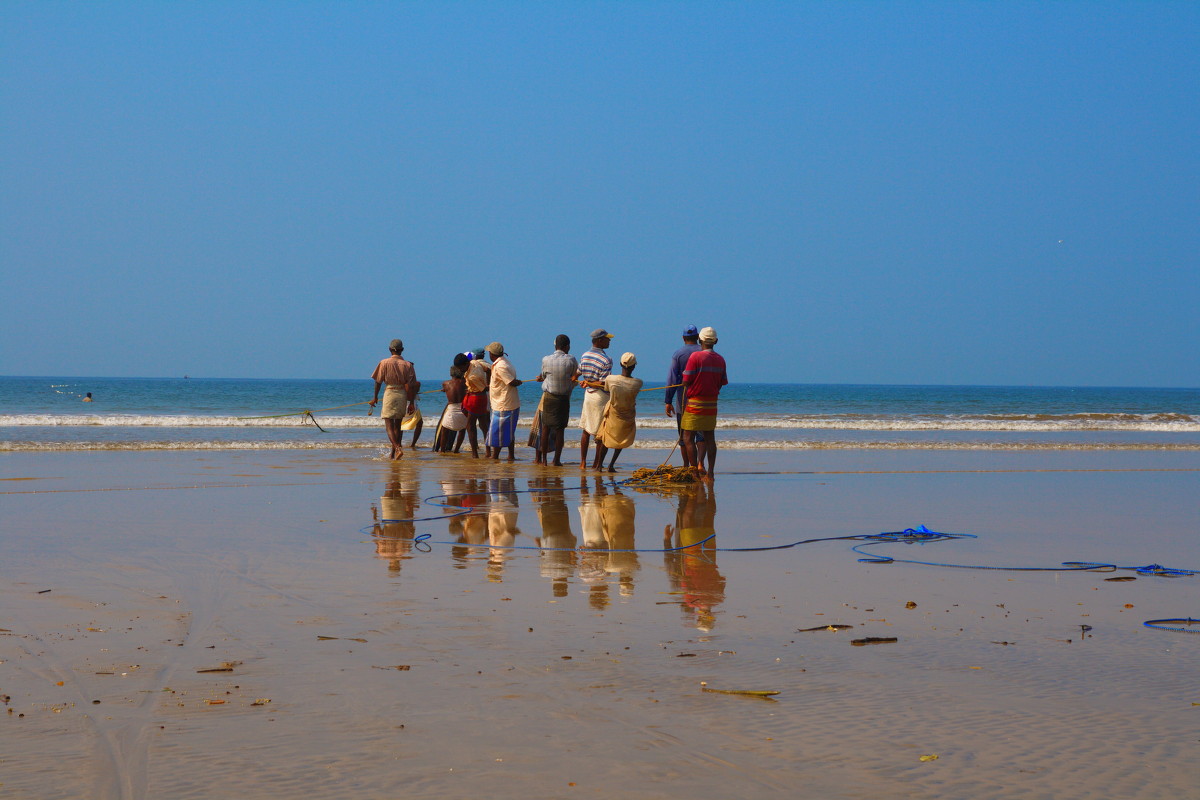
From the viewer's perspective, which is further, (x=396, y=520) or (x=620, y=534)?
(x=396, y=520)

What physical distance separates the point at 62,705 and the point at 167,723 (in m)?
0.45

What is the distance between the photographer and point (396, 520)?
774cm

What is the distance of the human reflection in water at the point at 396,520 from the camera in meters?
6.26

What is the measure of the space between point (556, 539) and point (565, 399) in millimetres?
5791

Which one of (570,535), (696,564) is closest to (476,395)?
(570,535)

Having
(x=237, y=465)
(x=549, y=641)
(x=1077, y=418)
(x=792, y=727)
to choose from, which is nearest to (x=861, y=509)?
(x=549, y=641)

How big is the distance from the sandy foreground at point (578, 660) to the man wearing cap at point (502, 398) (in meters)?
4.97

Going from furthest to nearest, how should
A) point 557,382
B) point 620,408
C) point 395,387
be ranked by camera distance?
point 395,387
point 557,382
point 620,408

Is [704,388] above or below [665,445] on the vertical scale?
above

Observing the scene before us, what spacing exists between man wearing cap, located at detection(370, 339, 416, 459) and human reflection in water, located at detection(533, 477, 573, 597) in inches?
159

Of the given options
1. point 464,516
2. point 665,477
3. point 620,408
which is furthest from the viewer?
point 620,408

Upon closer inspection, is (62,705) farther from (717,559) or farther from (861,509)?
(861,509)

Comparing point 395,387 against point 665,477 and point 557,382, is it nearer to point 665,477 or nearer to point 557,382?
point 557,382

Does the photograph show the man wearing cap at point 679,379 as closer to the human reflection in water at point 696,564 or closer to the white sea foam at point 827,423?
the human reflection in water at point 696,564
